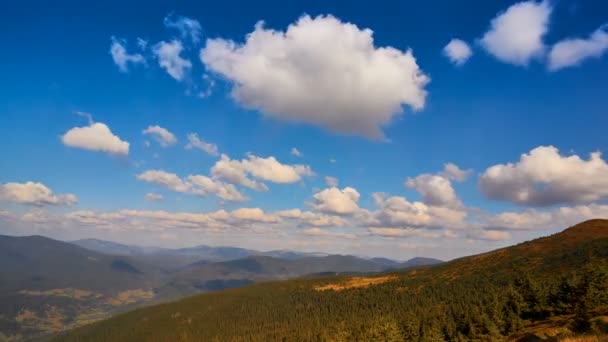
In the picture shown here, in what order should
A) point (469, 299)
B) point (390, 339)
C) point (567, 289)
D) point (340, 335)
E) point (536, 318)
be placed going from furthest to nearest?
point (469, 299), point (340, 335), point (390, 339), point (536, 318), point (567, 289)

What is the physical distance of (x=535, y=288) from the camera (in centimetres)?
9944

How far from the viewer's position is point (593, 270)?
83.0 m

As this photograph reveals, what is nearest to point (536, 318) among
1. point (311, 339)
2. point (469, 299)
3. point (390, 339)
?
point (390, 339)

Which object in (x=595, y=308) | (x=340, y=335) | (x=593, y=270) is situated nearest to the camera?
(x=595, y=308)

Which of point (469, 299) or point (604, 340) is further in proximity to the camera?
point (469, 299)

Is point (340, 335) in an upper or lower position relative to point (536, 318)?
lower

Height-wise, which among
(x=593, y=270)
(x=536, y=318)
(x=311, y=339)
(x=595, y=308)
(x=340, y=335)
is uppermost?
(x=593, y=270)

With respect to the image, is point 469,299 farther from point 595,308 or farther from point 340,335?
point 595,308

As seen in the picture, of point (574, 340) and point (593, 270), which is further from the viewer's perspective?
point (593, 270)

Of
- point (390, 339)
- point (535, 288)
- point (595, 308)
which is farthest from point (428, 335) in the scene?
point (595, 308)

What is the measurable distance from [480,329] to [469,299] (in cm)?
11090

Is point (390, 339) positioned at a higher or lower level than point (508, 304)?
lower

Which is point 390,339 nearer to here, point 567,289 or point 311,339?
point 567,289

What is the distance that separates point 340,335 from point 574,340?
134241mm
